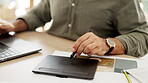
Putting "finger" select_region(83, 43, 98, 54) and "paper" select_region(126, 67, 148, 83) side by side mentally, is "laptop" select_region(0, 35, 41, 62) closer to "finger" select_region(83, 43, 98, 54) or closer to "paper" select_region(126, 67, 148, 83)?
"finger" select_region(83, 43, 98, 54)

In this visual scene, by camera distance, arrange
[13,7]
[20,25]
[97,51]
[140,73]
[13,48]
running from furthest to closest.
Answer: [13,7] < [20,25] < [13,48] < [97,51] < [140,73]

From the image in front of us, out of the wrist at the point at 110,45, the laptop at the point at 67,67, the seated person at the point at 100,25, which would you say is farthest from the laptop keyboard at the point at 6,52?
the wrist at the point at 110,45

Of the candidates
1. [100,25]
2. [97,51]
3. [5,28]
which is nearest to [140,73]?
[97,51]

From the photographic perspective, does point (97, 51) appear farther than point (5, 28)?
No

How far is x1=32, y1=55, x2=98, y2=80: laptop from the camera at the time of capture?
0.68 m

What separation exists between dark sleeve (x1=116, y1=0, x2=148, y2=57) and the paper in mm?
222

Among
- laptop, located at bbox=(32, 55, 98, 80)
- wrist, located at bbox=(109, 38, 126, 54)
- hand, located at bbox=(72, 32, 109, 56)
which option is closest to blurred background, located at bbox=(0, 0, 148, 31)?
wrist, located at bbox=(109, 38, 126, 54)

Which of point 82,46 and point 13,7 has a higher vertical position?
point 82,46

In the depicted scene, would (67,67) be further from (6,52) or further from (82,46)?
(6,52)

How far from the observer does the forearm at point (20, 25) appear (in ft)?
3.95

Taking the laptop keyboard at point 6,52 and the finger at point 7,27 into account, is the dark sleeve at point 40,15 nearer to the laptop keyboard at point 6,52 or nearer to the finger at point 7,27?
the finger at point 7,27

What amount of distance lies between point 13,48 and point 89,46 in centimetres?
34

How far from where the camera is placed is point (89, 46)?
794 millimetres

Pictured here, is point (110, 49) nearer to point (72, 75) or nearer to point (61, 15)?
point (72, 75)
